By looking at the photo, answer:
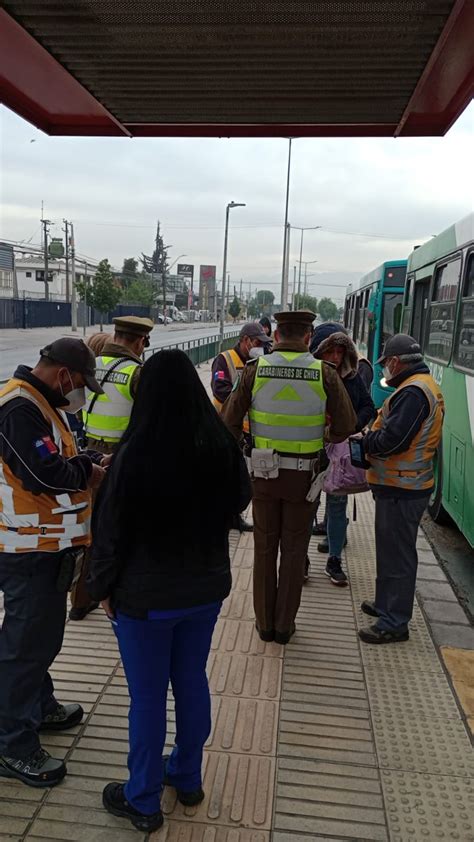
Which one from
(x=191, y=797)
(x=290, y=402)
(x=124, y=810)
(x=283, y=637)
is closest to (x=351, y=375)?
(x=290, y=402)

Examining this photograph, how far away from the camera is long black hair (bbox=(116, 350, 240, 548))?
83.4 inches

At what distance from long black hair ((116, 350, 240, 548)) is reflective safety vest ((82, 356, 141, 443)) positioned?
1.78 meters

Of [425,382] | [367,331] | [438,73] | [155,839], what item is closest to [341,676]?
[155,839]

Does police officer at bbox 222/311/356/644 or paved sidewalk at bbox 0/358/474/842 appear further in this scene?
police officer at bbox 222/311/356/644

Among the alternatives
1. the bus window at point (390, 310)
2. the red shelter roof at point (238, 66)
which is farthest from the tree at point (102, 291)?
the red shelter roof at point (238, 66)

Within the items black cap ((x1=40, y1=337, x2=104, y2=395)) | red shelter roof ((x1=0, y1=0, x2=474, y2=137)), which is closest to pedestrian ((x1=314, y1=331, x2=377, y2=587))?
red shelter roof ((x1=0, y1=0, x2=474, y2=137))

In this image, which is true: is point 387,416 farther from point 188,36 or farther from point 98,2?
point 98,2

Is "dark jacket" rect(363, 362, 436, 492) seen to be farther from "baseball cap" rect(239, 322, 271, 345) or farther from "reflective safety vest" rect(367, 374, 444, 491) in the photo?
"baseball cap" rect(239, 322, 271, 345)

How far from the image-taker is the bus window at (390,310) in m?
12.4

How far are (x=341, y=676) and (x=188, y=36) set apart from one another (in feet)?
10.9

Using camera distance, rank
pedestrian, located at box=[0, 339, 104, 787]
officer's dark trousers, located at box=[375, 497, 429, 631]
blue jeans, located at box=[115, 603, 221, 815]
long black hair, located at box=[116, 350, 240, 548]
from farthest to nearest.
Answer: officer's dark trousers, located at box=[375, 497, 429, 631] → pedestrian, located at box=[0, 339, 104, 787] → blue jeans, located at box=[115, 603, 221, 815] → long black hair, located at box=[116, 350, 240, 548]

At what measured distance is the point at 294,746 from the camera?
2.98m

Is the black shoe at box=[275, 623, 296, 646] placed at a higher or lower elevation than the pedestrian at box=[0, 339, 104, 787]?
lower

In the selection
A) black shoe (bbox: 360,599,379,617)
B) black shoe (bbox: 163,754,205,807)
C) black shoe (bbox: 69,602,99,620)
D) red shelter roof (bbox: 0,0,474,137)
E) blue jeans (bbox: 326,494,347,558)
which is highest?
red shelter roof (bbox: 0,0,474,137)
